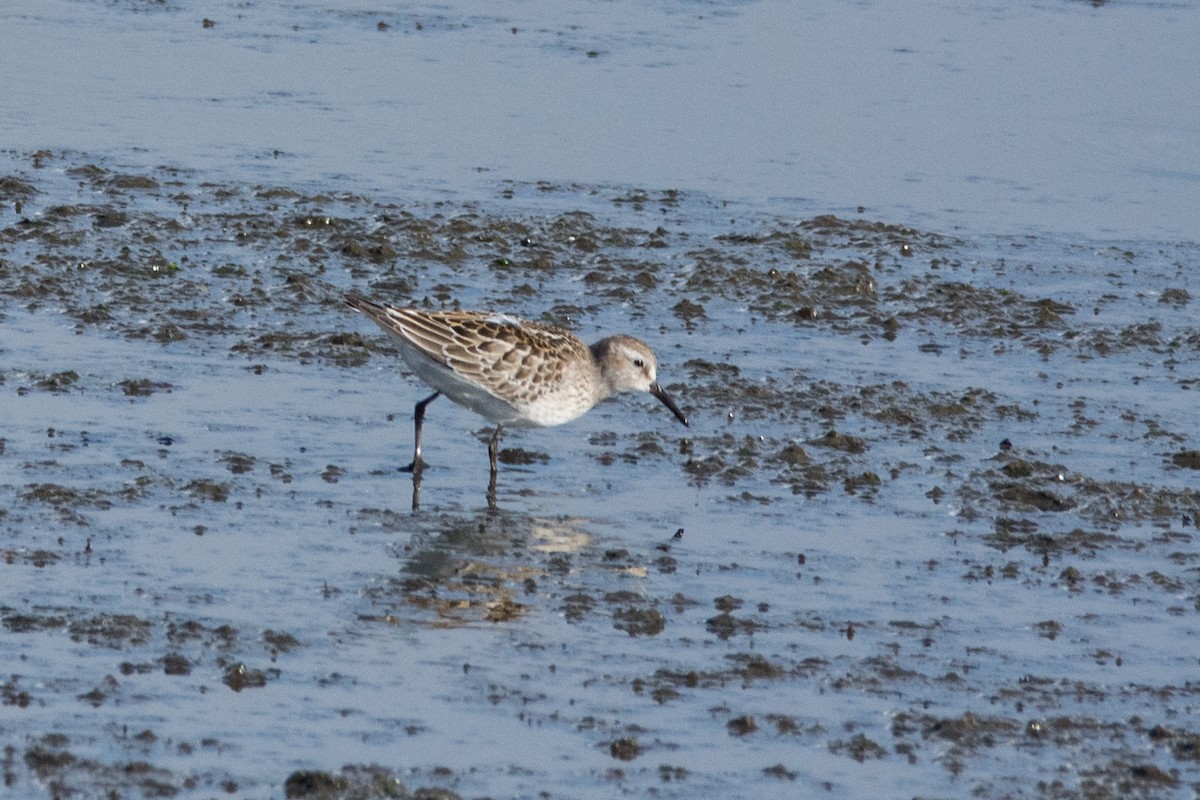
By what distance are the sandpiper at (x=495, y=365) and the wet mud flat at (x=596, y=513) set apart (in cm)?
37

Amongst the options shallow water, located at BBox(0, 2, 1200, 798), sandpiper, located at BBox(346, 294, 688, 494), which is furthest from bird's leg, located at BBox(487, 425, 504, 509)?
shallow water, located at BBox(0, 2, 1200, 798)

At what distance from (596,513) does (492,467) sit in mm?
877

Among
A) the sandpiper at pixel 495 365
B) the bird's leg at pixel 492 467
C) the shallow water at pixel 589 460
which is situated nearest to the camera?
the shallow water at pixel 589 460

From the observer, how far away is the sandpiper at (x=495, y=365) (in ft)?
40.7

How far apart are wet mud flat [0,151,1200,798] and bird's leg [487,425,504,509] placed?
100mm

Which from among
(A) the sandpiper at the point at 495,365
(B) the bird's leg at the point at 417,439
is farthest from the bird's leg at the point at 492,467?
(B) the bird's leg at the point at 417,439

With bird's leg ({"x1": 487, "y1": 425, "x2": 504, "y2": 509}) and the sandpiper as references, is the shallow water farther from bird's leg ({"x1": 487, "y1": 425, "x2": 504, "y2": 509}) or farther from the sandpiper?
the sandpiper

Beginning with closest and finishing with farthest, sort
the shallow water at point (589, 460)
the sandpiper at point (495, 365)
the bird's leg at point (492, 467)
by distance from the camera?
the shallow water at point (589, 460), the bird's leg at point (492, 467), the sandpiper at point (495, 365)

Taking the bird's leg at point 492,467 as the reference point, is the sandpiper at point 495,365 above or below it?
above

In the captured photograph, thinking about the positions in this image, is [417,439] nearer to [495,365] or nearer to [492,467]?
[492,467]

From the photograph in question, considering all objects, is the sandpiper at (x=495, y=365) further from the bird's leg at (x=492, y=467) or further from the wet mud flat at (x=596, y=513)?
the wet mud flat at (x=596, y=513)

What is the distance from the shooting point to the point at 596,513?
11844 mm

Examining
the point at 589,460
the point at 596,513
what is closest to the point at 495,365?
the point at 589,460

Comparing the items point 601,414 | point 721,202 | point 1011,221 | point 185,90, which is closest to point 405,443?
point 601,414
